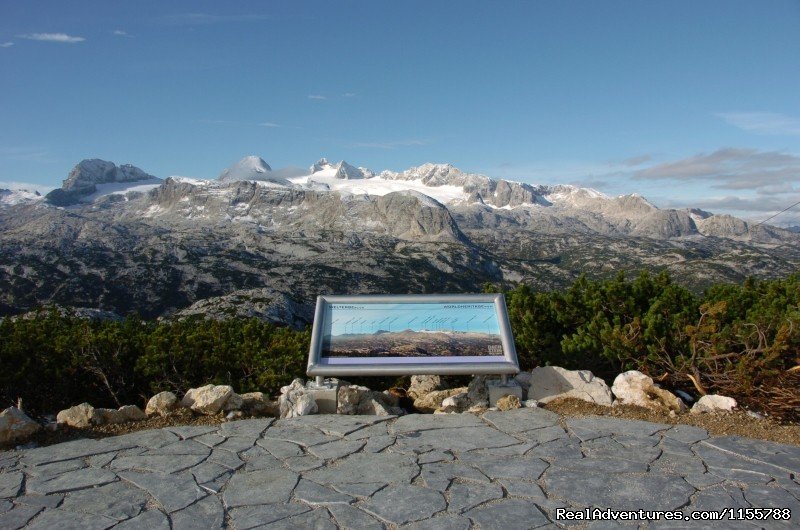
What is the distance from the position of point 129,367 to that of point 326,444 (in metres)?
5.28

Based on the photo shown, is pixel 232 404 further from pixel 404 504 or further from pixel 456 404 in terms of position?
pixel 404 504

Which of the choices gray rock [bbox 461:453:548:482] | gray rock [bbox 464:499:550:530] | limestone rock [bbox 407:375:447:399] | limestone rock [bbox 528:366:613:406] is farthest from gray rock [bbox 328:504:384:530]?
limestone rock [bbox 407:375:447:399]

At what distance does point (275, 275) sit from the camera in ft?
579

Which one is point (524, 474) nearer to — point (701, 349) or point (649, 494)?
point (649, 494)

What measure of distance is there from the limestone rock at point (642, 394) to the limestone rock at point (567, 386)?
0.64 ft

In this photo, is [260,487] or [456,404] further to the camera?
[456,404]

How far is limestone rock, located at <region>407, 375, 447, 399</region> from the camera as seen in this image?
10.6 m

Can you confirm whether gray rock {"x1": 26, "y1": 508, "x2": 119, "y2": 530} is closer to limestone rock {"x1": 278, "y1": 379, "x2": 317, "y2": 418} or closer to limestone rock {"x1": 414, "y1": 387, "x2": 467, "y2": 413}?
limestone rock {"x1": 278, "y1": 379, "x2": 317, "y2": 418}

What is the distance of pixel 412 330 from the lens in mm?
9188

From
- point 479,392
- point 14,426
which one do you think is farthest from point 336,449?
point 14,426

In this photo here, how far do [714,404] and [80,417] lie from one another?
8842 millimetres

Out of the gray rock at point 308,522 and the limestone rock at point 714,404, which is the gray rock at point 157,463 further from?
the limestone rock at point 714,404

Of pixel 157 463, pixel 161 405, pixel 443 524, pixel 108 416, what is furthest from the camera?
pixel 161 405

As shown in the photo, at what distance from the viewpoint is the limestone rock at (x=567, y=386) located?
29.6ft
